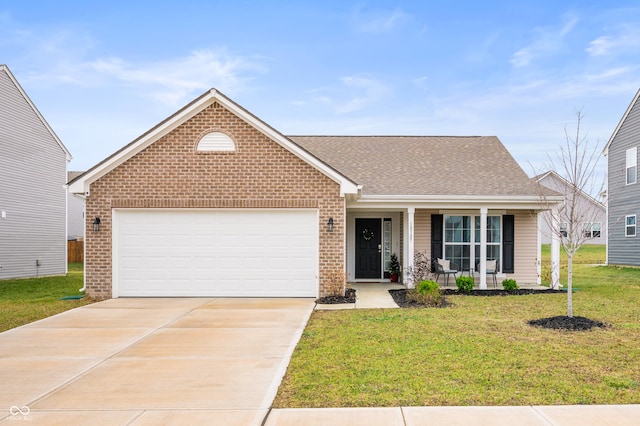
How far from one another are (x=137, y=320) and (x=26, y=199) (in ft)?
45.5

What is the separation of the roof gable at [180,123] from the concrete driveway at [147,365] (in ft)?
11.8

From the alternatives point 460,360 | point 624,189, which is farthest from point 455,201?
point 624,189

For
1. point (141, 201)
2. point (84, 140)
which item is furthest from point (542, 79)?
point (84, 140)

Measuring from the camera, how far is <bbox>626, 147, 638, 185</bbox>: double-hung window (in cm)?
2417

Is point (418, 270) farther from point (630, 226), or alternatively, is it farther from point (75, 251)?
point (75, 251)

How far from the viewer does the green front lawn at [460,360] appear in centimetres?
560

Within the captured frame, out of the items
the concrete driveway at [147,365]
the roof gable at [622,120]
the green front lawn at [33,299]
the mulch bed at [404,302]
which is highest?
the roof gable at [622,120]

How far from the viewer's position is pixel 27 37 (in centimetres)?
1831

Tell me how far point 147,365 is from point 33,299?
9088 millimetres

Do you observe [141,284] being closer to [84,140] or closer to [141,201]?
[141,201]

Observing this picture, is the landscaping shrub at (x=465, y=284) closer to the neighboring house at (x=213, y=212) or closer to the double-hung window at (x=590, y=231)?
the double-hung window at (x=590, y=231)

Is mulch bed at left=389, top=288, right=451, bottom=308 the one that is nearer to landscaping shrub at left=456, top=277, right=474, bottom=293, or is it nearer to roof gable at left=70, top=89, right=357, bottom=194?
landscaping shrub at left=456, top=277, right=474, bottom=293

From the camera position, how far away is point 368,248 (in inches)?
690

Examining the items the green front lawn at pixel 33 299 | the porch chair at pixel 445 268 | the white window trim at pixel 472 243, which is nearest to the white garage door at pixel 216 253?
the green front lawn at pixel 33 299
